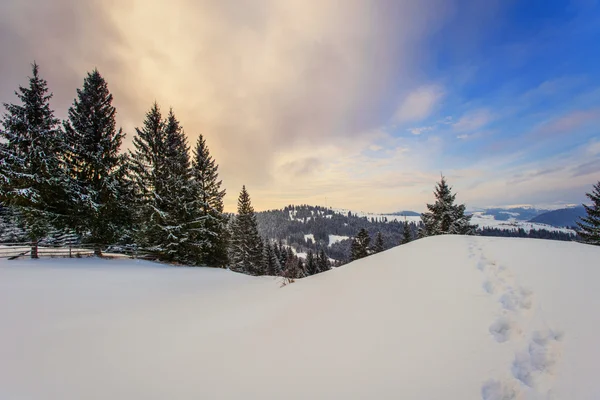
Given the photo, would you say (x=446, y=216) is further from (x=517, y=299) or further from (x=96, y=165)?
(x=96, y=165)

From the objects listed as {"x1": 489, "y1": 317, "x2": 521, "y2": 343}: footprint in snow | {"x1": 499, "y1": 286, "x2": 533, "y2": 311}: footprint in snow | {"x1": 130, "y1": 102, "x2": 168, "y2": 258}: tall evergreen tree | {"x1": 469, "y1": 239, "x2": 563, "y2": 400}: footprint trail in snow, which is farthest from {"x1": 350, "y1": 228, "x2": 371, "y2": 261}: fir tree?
{"x1": 489, "y1": 317, "x2": 521, "y2": 343}: footprint in snow

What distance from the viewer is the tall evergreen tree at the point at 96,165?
508 inches

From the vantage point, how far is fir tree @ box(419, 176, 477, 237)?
21.2 m

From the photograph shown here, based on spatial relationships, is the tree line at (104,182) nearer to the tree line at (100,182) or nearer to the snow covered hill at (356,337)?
the tree line at (100,182)

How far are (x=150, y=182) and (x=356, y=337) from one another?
16838mm

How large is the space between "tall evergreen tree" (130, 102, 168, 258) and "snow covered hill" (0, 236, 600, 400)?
357 inches

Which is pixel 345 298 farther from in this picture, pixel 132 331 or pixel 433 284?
pixel 132 331

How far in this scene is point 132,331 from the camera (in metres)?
4.41

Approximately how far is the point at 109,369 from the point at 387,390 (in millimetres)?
3768

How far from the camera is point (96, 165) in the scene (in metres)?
13.6

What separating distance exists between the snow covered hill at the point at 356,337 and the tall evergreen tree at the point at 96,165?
844cm

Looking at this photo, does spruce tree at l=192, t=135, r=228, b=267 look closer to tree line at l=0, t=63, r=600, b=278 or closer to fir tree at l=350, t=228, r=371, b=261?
tree line at l=0, t=63, r=600, b=278

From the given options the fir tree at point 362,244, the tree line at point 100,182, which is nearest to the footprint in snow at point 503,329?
the tree line at point 100,182

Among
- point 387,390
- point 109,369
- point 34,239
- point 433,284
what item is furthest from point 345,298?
point 34,239
